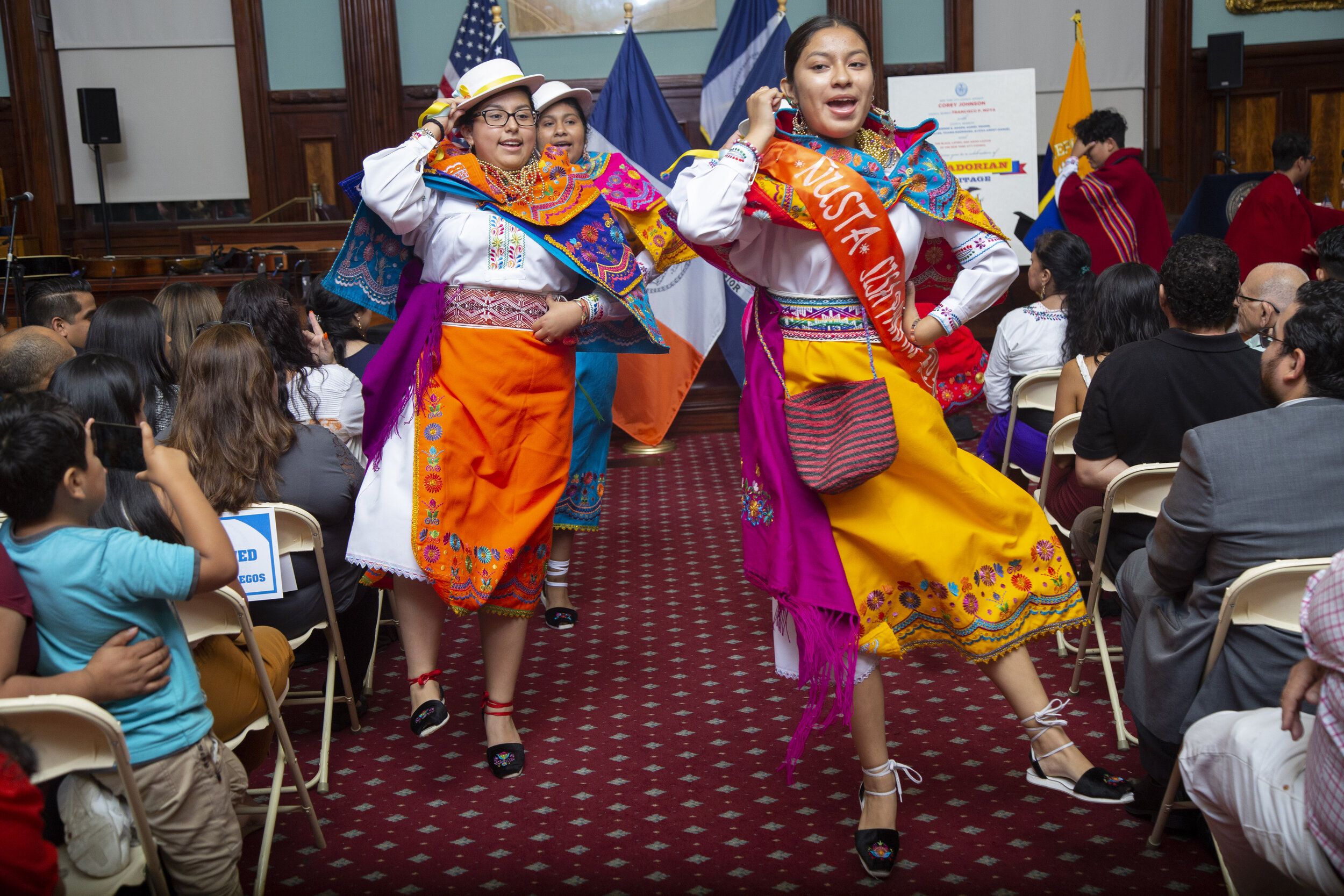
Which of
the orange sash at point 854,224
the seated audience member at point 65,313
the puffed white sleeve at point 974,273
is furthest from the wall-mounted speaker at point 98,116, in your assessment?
the puffed white sleeve at point 974,273

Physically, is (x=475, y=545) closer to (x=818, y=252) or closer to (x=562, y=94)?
(x=818, y=252)

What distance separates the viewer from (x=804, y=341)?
1941 millimetres

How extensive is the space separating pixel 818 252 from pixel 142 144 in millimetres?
7518

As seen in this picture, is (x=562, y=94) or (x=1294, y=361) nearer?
(x=1294, y=361)

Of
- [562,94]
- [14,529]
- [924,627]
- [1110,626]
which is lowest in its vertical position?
[1110,626]

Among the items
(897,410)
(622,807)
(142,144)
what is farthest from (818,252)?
(142,144)

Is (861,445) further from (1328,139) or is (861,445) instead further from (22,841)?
(1328,139)

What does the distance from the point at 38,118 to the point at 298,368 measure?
6275mm

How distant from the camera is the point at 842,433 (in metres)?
1.84

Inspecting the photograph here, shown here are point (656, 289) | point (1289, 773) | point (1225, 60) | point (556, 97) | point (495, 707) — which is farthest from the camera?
point (1225, 60)

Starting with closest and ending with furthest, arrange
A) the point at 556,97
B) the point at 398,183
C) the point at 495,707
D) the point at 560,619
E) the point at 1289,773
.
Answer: the point at 1289,773 < the point at 398,183 < the point at 495,707 < the point at 556,97 < the point at 560,619

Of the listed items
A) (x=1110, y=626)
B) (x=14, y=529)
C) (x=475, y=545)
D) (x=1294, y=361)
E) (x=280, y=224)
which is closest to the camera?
(x=14, y=529)

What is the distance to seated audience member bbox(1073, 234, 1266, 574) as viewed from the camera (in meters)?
2.20

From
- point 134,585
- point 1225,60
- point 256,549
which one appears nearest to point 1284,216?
point 1225,60
